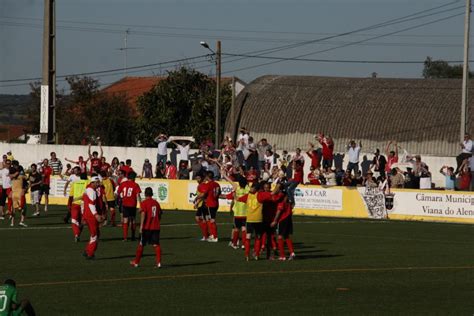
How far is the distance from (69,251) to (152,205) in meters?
5.00

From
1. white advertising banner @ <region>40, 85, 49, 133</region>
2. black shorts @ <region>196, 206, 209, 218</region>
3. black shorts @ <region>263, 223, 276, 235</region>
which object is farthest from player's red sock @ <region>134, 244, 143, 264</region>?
white advertising banner @ <region>40, 85, 49, 133</region>

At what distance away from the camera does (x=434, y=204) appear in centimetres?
4206

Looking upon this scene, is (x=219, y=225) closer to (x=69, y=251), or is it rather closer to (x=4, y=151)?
(x=69, y=251)

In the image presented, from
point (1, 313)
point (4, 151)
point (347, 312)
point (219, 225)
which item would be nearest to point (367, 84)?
point (4, 151)

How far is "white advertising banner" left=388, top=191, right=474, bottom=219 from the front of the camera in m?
41.3

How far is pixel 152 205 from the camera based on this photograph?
2397 cm

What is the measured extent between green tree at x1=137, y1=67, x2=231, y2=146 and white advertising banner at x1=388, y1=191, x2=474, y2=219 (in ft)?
114

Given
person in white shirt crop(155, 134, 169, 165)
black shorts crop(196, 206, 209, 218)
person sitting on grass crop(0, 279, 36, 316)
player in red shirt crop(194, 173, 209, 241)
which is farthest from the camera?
person in white shirt crop(155, 134, 169, 165)

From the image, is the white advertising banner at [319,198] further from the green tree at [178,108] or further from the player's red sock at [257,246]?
the green tree at [178,108]

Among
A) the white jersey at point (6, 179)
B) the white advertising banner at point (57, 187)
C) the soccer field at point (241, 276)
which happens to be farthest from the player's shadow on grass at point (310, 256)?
the white advertising banner at point (57, 187)

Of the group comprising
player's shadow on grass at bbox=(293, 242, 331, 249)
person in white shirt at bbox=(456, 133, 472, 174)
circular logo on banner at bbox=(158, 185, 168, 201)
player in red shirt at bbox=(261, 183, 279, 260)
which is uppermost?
person in white shirt at bbox=(456, 133, 472, 174)

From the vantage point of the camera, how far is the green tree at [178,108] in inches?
3063

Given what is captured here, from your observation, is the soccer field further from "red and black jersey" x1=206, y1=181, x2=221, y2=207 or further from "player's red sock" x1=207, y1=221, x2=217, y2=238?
"red and black jersey" x1=206, y1=181, x2=221, y2=207

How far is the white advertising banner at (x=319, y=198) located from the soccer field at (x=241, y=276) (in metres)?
8.93
